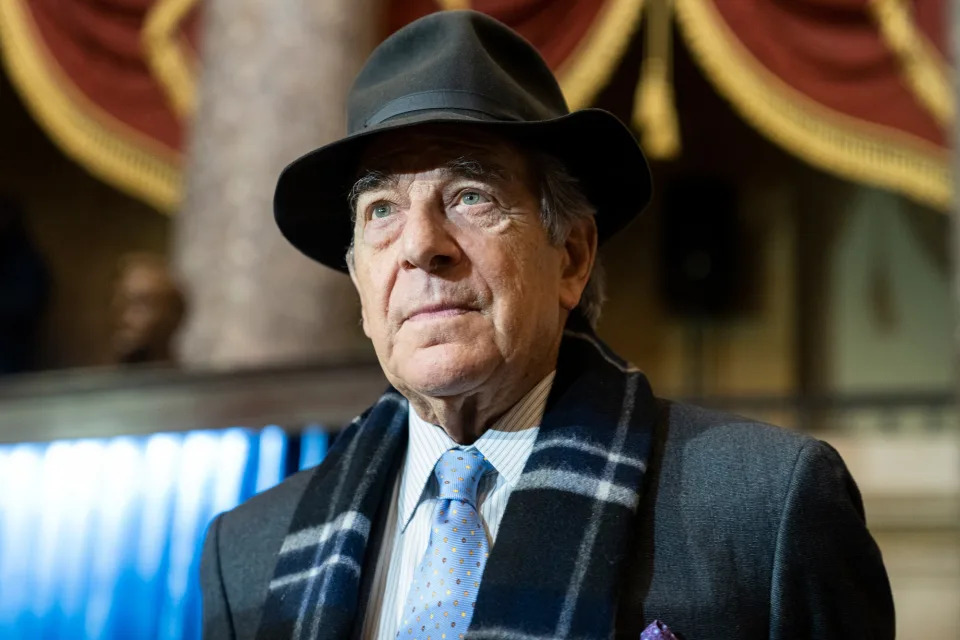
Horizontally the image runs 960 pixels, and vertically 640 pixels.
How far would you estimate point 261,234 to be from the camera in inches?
154

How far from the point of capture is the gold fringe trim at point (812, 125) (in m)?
4.12

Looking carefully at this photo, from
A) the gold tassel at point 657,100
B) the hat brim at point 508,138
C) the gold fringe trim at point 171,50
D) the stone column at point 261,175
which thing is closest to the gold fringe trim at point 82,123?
the gold fringe trim at point 171,50

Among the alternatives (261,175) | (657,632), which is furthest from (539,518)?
(261,175)

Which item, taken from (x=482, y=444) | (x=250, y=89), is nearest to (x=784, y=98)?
(x=250, y=89)

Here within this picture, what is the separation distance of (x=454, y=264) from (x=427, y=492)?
0.97 ft

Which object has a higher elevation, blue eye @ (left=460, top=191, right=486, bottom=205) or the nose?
blue eye @ (left=460, top=191, right=486, bottom=205)

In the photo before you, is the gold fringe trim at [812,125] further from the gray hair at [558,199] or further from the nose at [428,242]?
the nose at [428,242]

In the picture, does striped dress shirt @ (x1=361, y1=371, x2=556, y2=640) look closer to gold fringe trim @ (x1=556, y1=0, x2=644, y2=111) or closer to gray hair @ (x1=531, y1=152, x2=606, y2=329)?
gray hair @ (x1=531, y1=152, x2=606, y2=329)

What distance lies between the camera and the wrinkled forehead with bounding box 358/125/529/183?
1494 mm

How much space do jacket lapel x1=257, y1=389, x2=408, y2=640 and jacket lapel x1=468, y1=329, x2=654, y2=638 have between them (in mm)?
210

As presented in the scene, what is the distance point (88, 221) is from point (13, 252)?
1.50 metres

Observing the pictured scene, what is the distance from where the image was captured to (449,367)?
1.43m

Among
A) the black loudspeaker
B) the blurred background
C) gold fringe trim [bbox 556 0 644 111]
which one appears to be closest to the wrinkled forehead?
the blurred background

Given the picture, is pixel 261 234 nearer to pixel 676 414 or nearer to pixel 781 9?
pixel 781 9
